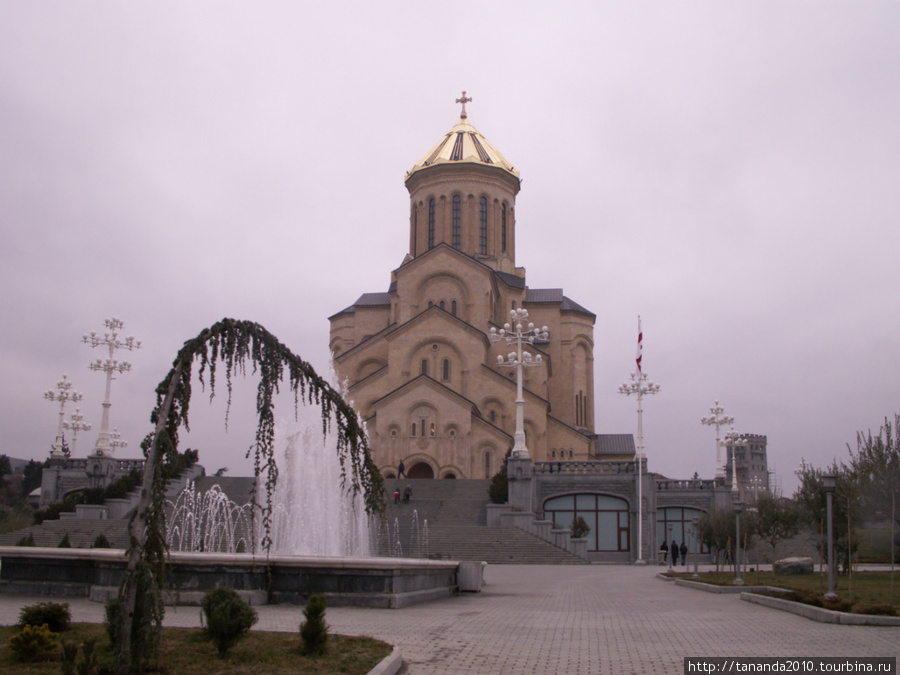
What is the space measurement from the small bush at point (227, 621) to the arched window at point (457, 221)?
43824 millimetres

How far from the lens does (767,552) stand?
125ft

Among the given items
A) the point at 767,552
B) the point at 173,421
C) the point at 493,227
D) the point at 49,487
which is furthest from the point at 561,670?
the point at 493,227

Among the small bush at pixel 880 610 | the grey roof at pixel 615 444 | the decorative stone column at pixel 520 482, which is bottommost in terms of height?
the small bush at pixel 880 610

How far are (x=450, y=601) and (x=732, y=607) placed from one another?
4.89 m

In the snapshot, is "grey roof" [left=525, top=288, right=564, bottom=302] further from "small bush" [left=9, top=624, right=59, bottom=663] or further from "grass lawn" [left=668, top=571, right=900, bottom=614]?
"small bush" [left=9, top=624, right=59, bottom=663]

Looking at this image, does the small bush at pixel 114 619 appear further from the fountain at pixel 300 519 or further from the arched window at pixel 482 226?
the arched window at pixel 482 226

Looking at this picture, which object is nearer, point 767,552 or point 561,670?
point 561,670

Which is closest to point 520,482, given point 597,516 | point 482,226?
point 597,516

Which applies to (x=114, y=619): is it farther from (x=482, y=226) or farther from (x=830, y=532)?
(x=482, y=226)

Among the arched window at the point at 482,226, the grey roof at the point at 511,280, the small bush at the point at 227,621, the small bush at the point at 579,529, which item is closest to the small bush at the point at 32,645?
the small bush at the point at 227,621

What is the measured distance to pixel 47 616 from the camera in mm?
9008

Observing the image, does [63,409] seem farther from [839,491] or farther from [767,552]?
[839,491]

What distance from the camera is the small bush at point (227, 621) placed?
8.18 meters

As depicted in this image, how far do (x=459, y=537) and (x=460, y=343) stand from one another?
16355 mm
